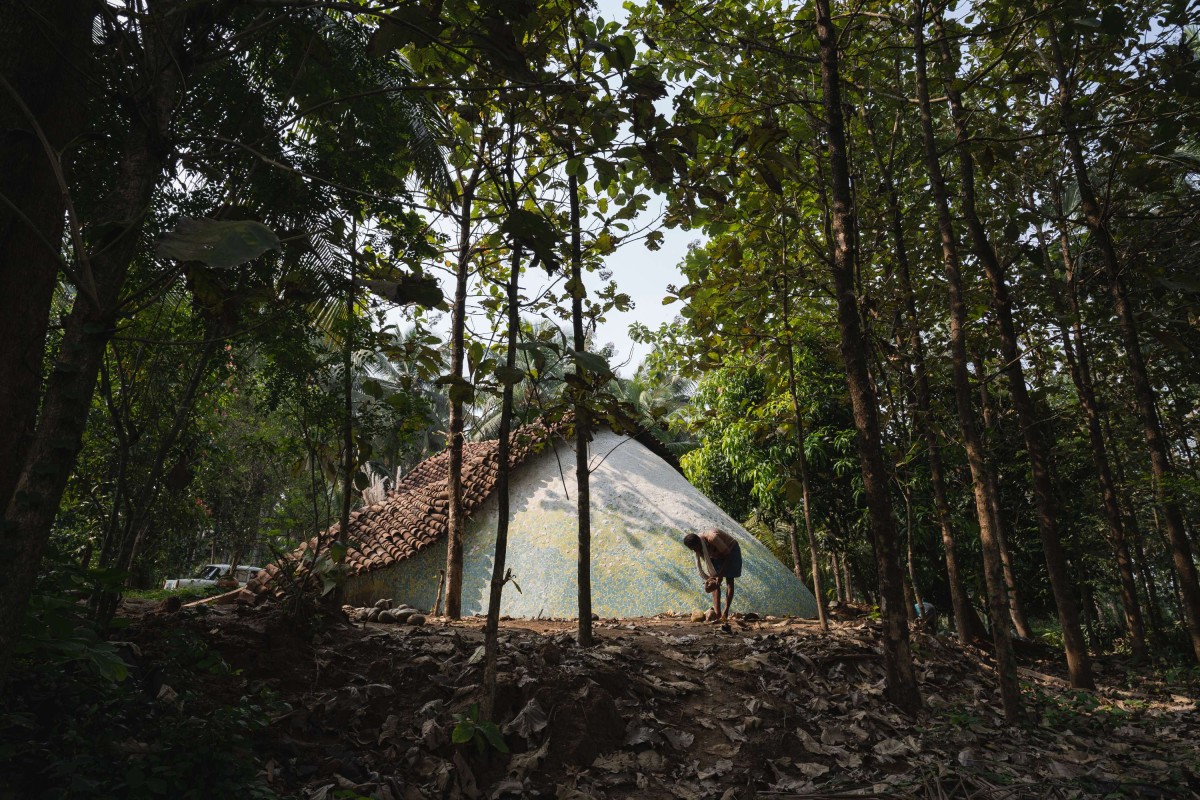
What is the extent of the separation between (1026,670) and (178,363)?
375 inches

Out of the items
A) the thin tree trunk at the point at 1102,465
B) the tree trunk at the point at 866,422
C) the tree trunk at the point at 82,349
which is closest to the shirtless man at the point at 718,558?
the tree trunk at the point at 866,422

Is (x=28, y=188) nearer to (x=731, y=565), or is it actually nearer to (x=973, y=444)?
(x=973, y=444)

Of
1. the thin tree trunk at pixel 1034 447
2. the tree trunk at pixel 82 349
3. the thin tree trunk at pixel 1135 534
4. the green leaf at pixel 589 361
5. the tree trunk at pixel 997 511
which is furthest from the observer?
the thin tree trunk at pixel 1135 534

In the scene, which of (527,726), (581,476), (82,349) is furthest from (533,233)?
(581,476)

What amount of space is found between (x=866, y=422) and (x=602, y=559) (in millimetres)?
5566

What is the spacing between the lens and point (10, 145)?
2.89m

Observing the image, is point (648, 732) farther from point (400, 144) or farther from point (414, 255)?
point (400, 144)

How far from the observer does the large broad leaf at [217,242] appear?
5.44ft

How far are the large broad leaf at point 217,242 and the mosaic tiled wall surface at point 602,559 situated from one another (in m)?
7.57

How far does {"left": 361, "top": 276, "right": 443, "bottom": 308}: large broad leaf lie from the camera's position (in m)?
2.07

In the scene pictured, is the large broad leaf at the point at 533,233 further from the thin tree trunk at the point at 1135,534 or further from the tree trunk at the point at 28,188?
the thin tree trunk at the point at 1135,534

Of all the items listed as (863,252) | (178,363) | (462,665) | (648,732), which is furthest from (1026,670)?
(178,363)

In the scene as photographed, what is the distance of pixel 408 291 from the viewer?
7.00 feet

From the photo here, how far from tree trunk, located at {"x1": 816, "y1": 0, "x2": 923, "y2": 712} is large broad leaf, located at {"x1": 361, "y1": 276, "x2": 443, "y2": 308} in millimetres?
3774
